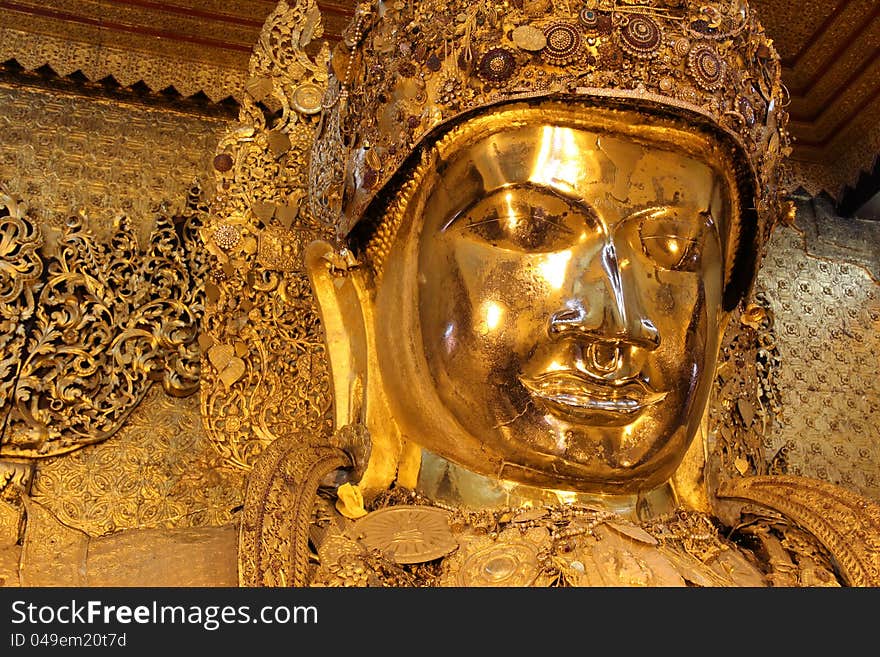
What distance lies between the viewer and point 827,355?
3260 millimetres

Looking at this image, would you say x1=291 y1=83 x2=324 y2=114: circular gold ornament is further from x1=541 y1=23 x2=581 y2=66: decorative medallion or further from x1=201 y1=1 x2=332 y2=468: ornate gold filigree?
x1=541 y1=23 x2=581 y2=66: decorative medallion

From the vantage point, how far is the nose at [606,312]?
1931 mm

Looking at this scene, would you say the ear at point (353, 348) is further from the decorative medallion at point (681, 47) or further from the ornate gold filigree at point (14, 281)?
the decorative medallion at point (681, 47)

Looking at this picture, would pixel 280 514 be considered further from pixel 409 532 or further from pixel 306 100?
pixel 306 100

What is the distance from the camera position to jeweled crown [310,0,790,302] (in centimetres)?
199

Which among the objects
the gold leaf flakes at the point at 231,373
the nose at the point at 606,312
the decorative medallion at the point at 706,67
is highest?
the decorative medallion at the point at 706,67

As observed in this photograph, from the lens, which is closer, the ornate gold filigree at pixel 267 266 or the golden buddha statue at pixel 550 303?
the golden buddha statue at pixel 550 303

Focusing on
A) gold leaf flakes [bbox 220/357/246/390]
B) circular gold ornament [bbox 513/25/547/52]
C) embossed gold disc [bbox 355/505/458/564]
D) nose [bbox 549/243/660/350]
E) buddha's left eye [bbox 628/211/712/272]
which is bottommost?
embossed gold disc [bbox 355/505/458/564]

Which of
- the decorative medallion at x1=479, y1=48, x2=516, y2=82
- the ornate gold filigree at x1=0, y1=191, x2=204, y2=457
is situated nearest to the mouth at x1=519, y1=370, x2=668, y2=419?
the decorative medallion at x1=479, y1=48, x2=516, y2=82

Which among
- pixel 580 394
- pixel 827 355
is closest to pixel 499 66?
pixel 580 394

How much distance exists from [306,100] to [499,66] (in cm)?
85

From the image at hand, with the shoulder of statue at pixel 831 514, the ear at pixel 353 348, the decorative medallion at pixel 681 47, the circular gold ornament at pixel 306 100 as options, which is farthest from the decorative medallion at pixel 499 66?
the shoulder of statue at pixel 831 514

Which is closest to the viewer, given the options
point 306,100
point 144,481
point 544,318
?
point 544,318

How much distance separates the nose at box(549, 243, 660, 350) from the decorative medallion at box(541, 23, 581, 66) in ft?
1.27
